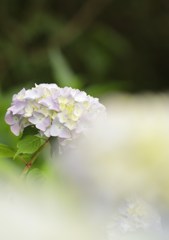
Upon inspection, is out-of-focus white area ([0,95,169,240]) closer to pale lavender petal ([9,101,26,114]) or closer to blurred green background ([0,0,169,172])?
pale lavender petal ([9,101,26,114])

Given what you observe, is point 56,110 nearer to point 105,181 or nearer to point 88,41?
point 105,181

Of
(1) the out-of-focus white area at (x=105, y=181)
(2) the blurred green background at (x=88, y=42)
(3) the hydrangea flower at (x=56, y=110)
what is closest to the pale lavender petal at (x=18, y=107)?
(3) the hydrangea flower at (x=56, y=110)

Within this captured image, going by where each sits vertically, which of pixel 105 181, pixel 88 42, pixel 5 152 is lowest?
pixel 105 181

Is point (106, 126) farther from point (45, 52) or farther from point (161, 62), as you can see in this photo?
point (161, 62)

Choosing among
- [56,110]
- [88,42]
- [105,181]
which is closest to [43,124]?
[56,110]

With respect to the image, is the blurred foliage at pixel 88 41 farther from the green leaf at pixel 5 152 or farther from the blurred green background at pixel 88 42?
the green leaf at pixel 5 152

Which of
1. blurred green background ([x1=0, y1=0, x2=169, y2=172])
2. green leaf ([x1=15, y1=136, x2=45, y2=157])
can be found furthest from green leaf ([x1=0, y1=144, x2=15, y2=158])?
blurred green background ([x1=0, y1=0, x2=169, y2=172])

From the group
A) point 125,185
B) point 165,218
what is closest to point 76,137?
point 165,218
